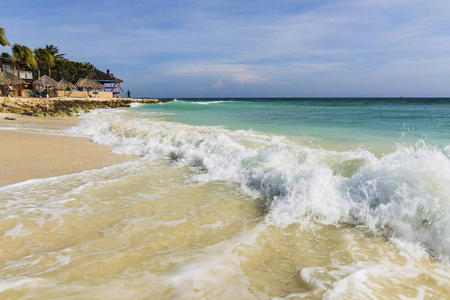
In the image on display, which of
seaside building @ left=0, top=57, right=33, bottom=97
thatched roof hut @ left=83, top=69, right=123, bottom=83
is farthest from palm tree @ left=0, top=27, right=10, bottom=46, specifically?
thatched roof hut @ left=83, top=69, right=123, bottom=83

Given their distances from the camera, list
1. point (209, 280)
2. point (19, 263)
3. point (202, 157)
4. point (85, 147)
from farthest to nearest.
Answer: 1. point (85, 147)
2. point (202, 157)
3. point (19, 263)
4. point (209, 280)

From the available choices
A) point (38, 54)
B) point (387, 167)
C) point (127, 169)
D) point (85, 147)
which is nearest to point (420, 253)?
point (387, 167)

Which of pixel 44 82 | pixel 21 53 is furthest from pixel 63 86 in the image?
pixel 21 53

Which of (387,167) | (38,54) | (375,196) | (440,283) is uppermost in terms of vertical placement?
(38,54)

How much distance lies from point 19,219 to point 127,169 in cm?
324

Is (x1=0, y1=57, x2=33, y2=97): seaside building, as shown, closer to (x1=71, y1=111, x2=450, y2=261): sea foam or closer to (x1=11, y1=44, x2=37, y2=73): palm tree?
(x1=11, y1=44, x2=37, y2=73): palm tree

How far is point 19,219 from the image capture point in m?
3.96

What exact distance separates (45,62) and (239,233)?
208 feet

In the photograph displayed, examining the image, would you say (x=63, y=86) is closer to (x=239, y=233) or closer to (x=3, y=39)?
(x=3, y=39)

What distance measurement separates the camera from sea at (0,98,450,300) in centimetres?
266

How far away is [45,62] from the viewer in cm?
5406

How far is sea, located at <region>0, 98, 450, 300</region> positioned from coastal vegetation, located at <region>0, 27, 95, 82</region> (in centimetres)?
4333

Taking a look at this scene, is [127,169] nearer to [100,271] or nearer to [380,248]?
[100,271]

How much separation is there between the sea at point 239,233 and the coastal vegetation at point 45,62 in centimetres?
4333
